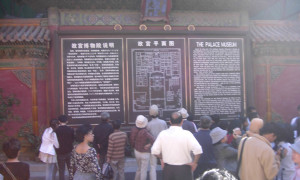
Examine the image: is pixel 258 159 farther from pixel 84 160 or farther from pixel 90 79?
pixel 90 79

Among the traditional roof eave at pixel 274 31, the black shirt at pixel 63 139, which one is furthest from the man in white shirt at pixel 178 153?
the traditional roof eave at pixel 274 31

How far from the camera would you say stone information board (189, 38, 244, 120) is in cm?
852

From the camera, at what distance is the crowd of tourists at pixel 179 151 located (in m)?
3.54

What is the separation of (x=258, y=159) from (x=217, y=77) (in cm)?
520

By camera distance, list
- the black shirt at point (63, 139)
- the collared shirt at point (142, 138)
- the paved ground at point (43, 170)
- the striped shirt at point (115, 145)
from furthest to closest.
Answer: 1. the paved ground at point (43, 170)
2. the black shirt at point (63, 139)
3. the collared shirt at point (142, 138)
4. the striped shirt at point (115, 145)

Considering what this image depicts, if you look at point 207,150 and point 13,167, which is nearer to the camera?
point 13,167

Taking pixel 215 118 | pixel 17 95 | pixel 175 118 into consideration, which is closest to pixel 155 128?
pixel 215 118

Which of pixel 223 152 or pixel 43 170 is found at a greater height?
pixel 223 152

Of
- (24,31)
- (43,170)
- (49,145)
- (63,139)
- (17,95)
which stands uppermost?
(24,31)

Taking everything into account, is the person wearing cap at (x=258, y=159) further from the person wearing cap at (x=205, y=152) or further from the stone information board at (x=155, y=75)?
the stone information board at (x=155, y=75)

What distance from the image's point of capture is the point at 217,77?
28.2ft

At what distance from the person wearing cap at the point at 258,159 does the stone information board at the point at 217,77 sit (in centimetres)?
470

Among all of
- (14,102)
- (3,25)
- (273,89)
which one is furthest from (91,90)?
(273,89)

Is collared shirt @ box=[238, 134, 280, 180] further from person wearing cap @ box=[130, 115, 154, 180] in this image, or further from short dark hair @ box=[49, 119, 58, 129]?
short dark hair @ box=[49, 119, 58, 129]
